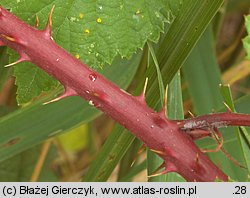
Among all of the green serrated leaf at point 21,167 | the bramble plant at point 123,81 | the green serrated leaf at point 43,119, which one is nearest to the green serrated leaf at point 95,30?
the bramble plant at point 123,81

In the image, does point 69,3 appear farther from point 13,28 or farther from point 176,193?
point 176,193

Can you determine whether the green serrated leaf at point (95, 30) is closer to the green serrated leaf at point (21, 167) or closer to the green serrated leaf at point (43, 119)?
the green serrated leaf at point (43, 119)

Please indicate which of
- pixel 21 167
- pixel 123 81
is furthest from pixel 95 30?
pixel 21 167

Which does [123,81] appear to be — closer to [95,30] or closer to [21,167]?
[95,30]

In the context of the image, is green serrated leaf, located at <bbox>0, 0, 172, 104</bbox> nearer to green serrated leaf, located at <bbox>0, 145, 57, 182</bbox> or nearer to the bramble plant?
the bramble plant

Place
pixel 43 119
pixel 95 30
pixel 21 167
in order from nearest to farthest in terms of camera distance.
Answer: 1. pixel 95 30
2. pixel 43 119
3. pixel 21 167

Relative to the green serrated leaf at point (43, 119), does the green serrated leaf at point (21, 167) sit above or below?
above

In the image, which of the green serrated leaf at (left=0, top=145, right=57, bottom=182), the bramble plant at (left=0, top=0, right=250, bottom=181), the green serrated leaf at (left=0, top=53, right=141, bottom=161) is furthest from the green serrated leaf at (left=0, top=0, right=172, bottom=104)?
the green serrated leaf at (left=0, top=145, right=57, bottom=182)

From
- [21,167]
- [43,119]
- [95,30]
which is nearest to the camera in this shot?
[95,30]

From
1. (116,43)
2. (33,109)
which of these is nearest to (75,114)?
(33,109)
